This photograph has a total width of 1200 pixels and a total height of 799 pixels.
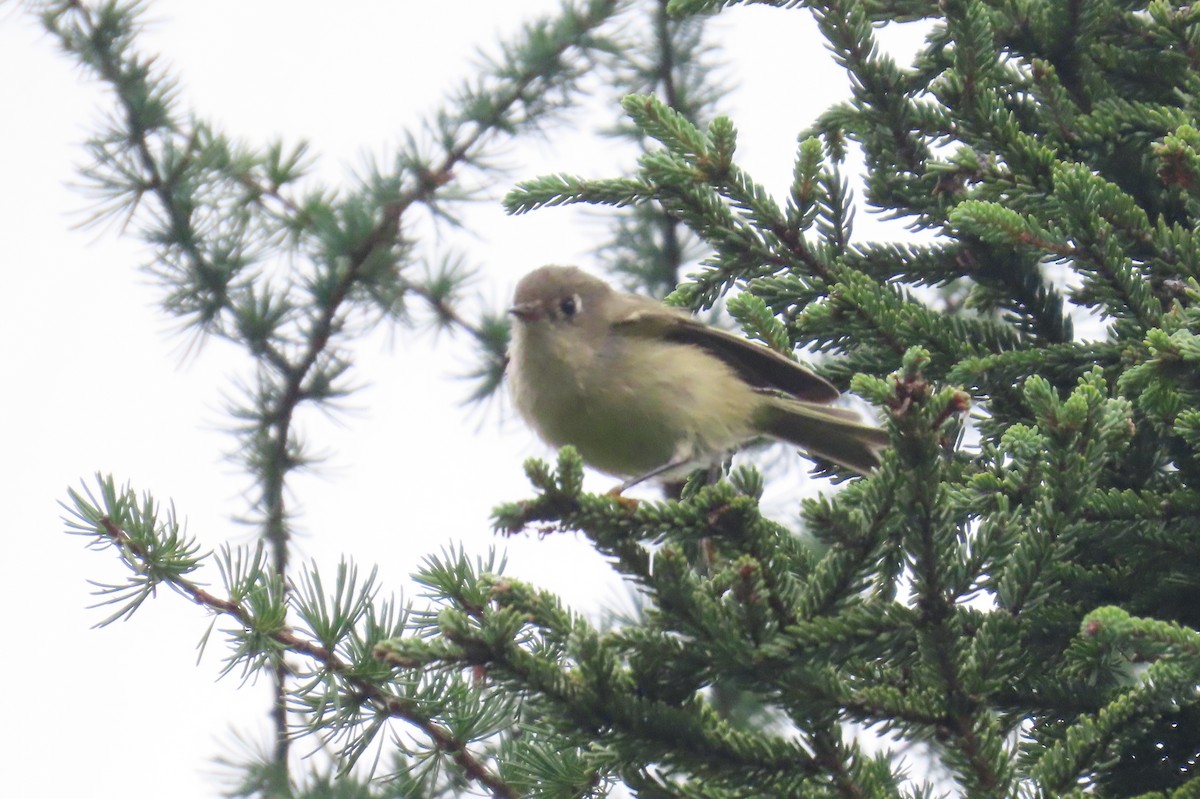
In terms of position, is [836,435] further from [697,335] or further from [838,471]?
[697,335]

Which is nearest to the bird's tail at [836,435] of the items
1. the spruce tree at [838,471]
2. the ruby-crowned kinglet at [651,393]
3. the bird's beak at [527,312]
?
the ruby-crowned kinglet at [651,393]

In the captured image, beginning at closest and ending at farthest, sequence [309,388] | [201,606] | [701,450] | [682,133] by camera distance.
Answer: [201,606] → [682,133] → [309,388] → [701,450]

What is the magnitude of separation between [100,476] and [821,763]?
1412 millimetres

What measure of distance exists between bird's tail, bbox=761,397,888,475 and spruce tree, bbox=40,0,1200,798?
390 millimetres

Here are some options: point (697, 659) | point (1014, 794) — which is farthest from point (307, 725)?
point (1014, 794)

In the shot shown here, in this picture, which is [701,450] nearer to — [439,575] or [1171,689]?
[439,575]

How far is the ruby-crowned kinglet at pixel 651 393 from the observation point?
12.6 feet

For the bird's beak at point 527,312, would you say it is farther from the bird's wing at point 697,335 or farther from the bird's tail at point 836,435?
the bird's tail at point 836,435

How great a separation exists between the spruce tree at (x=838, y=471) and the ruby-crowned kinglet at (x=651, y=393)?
21 centimetres

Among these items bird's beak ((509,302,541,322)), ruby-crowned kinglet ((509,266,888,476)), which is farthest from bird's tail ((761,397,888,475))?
bird's beak ((509,302,541,322))

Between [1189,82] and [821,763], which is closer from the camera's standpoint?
[821,763]

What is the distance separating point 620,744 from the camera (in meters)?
1.97

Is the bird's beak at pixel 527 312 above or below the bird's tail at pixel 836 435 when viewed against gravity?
above

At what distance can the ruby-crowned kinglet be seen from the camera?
384 cm
